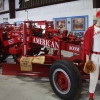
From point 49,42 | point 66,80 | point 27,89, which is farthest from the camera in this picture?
point 49,42

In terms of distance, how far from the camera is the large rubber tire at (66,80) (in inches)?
132

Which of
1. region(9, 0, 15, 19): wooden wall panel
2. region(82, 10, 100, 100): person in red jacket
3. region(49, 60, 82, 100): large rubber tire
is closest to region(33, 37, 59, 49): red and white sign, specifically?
region(49, 60, 82, 100): large rubber tire

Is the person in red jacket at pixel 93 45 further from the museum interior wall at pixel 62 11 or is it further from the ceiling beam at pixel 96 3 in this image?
the museum interior wall at pixel 62 11

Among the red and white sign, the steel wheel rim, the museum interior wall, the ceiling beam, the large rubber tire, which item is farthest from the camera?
the museum interior wall

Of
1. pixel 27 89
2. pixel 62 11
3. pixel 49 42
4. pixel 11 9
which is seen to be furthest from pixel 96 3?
pixel 11 9

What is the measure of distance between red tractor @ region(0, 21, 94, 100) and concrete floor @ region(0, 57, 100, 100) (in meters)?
0.20

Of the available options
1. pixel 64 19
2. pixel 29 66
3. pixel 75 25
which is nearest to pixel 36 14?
pixel 64 19

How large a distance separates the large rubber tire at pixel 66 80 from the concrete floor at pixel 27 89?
209 mm

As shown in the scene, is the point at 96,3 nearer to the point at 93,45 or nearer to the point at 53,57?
the point at 53,57

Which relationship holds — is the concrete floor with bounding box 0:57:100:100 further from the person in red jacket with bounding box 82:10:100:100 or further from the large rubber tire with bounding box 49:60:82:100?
the person in red jacket with bounding box 82:10:100:100

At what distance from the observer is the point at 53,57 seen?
4488mm

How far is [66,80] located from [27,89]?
3.31 feet

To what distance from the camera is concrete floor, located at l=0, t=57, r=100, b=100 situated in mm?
3754

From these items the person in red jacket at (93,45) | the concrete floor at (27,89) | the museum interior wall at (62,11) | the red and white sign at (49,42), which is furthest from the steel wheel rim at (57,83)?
the museum interior wall at (62,11)
